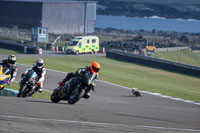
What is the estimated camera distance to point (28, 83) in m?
13.7

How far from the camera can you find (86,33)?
87750mm

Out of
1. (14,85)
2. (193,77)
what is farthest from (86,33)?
(14,85)

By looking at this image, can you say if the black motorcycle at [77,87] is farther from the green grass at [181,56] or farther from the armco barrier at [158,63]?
the green grass at [181,56]

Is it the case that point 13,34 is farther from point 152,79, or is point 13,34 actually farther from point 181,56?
point 152,79

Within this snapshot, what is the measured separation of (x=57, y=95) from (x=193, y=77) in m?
21.1

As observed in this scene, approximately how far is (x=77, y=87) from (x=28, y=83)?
247 cm

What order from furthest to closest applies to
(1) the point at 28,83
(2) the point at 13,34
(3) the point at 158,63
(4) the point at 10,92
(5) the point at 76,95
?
(2) the point at 13,34 → (3) the point at 158,63 → (4) the point at 10,92 → (1) the point at 28,83 → (5) the point at 76,95

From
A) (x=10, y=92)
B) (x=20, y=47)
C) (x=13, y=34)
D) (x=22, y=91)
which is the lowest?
(x=10, y=92)

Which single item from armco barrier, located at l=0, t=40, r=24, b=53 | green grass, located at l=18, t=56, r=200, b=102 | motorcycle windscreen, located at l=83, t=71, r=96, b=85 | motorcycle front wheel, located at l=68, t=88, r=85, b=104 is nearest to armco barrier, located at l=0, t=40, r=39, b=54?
armco barrier, located at l=0, t=40, r=24, b=53

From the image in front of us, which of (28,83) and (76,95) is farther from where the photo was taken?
(28,83)

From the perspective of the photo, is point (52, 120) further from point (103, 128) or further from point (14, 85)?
point (14, 85)

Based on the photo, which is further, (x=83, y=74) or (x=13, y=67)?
(x=13, y=67)

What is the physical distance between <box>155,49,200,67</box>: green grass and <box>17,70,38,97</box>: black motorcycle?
38262mm

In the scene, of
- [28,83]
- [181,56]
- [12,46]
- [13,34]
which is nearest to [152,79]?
[28,83]
